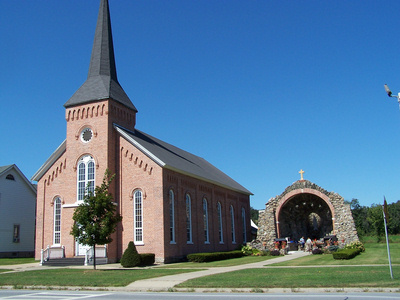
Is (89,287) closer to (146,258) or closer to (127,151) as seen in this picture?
(146,258)

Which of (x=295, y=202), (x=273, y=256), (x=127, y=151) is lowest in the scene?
(x=273, y=256)

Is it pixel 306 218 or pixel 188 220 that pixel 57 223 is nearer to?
pixel 188 220

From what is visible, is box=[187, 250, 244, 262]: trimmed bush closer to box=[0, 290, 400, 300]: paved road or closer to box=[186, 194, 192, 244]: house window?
box=[186, 194, 192, 244]: house window

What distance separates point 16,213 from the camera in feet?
148

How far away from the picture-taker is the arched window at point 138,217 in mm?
30750

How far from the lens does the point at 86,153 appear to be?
32562mm

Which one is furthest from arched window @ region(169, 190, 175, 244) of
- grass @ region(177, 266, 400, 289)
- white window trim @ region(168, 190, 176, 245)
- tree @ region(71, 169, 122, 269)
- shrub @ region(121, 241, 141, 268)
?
grass @ region(177, 266, 400, 289)

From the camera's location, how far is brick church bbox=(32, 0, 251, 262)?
30703 mm

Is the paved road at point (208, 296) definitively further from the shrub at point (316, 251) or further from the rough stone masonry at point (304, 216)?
the rough stone masonry at point (304, 216)

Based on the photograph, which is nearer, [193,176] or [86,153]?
[86,153]

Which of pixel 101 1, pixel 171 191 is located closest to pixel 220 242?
pixel 171 191

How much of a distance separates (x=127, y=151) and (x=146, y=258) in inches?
339

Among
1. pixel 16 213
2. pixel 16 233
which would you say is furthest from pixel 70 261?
pixel 16 213

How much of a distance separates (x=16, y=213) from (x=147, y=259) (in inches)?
931
